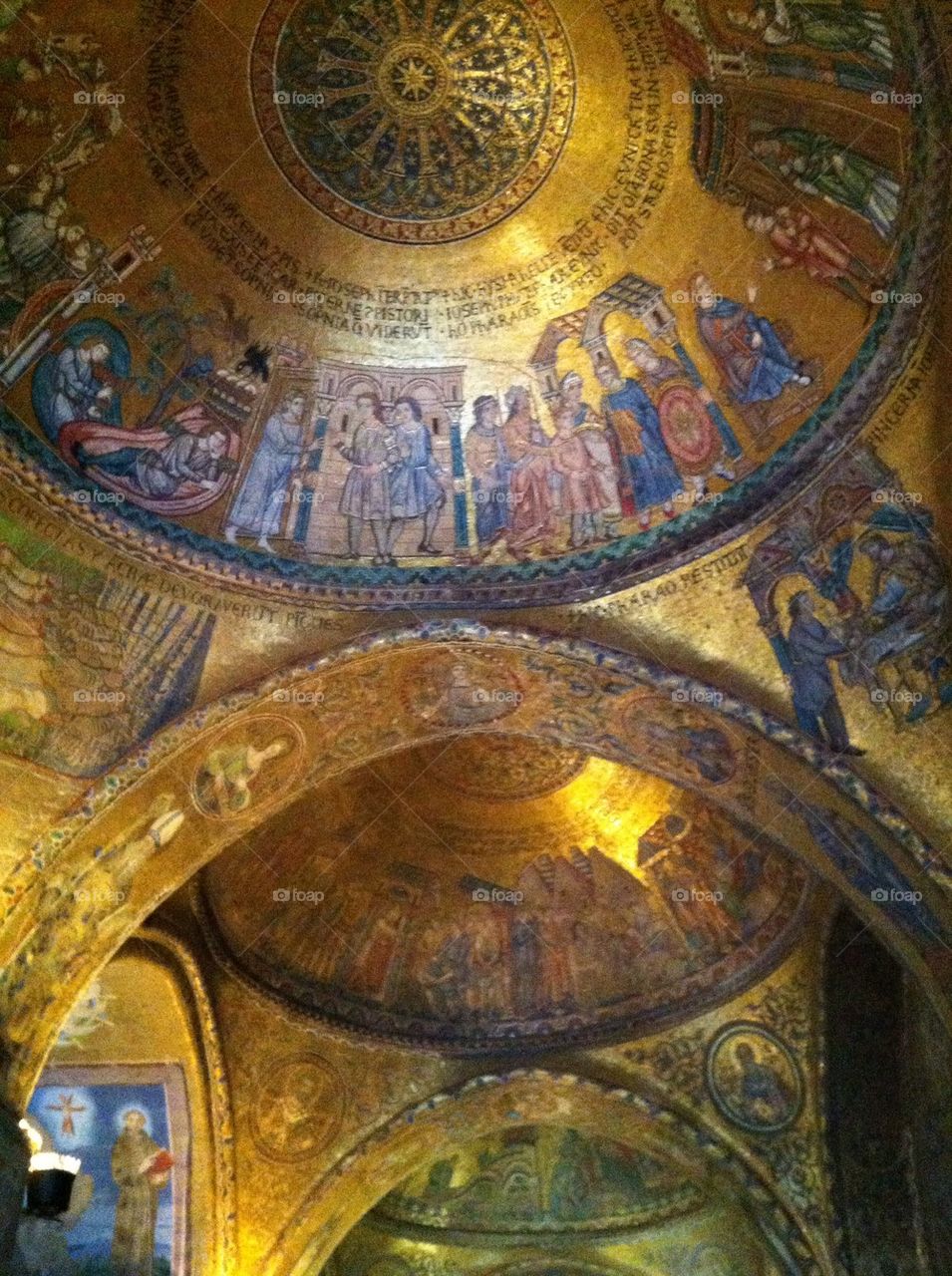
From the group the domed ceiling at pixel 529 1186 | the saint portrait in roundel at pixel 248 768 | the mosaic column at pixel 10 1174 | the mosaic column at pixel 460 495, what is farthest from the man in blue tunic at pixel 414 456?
the domed ceiling at pixel 529 1186

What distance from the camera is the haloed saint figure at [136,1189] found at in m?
11.5

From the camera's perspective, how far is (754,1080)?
11789 mm

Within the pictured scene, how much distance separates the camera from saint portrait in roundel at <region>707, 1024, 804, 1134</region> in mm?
11680

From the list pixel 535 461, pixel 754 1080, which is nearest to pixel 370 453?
pixel 535 461

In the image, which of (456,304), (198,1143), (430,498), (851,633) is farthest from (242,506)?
(198,1143)

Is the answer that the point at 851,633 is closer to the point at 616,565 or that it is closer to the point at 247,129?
the point at 616,565

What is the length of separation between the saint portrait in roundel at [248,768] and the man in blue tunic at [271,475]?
4.04 feet

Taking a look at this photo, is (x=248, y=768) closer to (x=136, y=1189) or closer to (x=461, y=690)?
(x=461, y=690)

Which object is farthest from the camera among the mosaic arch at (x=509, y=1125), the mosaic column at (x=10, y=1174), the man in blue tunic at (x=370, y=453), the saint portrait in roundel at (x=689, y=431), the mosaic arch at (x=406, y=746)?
the mosaic arch at (x=509, y=1125)

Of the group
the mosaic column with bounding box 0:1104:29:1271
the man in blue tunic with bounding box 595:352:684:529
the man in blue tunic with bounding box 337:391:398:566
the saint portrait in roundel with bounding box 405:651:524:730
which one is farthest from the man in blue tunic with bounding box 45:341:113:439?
the mosaic column with bounding box 0:1104:29:1271

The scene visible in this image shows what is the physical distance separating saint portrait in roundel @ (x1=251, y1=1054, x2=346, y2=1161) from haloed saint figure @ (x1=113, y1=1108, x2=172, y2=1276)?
863mm

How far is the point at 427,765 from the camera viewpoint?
41.4 ft

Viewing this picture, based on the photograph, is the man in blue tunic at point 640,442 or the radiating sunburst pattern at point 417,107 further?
the man in blue tunic at point 640,442

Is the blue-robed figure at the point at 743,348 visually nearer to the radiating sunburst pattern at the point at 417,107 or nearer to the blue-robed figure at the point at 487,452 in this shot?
the radiating sunburst pattern at the point at 417,107
